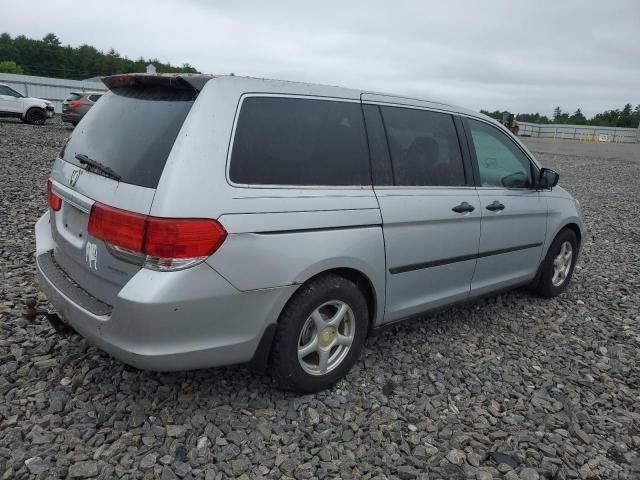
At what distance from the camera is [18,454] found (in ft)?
7.84

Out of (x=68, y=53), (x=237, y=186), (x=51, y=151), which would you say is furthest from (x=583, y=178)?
(x=68, y=53)

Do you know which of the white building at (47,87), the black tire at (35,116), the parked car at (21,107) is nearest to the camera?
the parked car at (21,107)

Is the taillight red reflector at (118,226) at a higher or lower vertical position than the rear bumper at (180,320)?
higher

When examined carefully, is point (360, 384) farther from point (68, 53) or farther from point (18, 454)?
point (68, 53)

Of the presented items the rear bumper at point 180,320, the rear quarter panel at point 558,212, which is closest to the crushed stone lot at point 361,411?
the rear bumper at point 180,320

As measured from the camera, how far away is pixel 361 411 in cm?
292

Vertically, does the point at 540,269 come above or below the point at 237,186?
below

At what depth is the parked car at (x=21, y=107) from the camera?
1902 centimetres

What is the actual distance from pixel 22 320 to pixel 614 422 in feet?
12.8

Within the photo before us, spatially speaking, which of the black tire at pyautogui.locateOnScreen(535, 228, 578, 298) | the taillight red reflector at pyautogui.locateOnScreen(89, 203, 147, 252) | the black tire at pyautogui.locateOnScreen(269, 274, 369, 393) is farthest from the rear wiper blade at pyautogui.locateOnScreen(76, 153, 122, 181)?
the black tire at pyautogui.locateOnScreen(535, 228, 578, 298)

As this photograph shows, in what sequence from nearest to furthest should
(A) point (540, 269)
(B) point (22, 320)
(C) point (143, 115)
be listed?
(C) point (143, 115), (B) point (22, 320), (A) point (540, 269)

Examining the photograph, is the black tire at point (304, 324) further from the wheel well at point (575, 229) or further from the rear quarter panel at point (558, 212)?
the wheel well at point (575, 229)

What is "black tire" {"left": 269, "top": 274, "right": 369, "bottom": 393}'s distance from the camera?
8.89 feet

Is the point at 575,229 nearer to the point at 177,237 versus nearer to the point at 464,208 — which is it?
the point at 464,208
